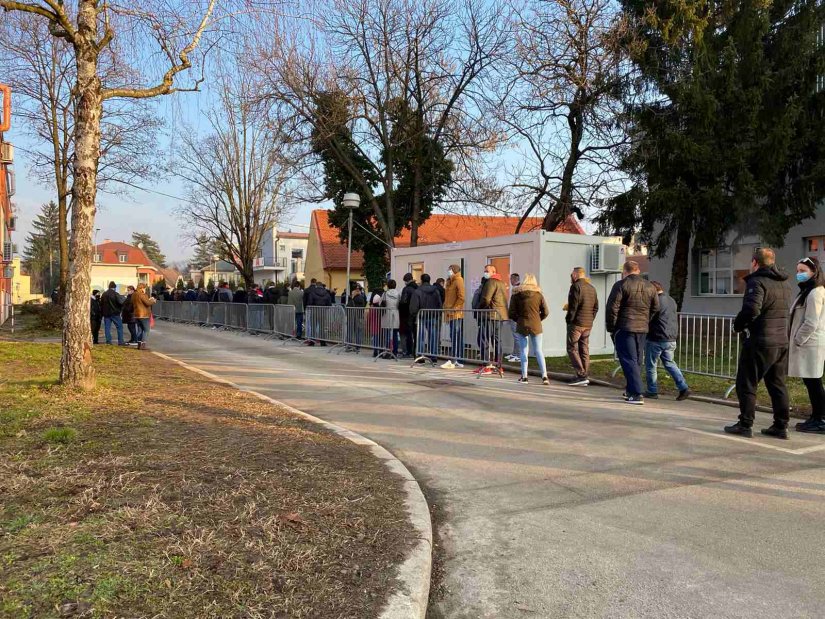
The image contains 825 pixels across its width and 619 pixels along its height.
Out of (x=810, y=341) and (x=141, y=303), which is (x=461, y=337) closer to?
(x=810, y=341)

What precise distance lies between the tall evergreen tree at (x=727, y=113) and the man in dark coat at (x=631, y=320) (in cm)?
1024

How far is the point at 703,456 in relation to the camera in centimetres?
575

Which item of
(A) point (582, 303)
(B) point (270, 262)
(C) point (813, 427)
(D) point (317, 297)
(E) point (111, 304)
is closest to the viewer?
(C) point (813, 427)

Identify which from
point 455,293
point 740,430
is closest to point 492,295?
point 455,293

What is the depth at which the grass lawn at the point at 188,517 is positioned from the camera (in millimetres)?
2848

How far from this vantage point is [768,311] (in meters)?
6.32

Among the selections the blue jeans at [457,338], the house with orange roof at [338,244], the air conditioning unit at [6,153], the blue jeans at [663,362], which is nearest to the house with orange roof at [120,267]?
the house with orange roof at [338,244]

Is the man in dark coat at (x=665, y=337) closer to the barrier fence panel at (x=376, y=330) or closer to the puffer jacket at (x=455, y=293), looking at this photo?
the puffer jacket at (x=455, y=293)

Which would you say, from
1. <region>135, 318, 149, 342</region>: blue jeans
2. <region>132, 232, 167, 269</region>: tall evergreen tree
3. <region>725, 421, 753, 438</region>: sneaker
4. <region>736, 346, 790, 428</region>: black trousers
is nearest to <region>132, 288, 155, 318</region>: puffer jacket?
<region>135, 318, 149, 342</region>: blue jeans

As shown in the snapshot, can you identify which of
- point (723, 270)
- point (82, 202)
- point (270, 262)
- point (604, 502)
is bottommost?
point (604, 502)

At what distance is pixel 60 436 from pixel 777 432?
687 cm

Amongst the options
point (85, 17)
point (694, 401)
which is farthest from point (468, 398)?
point (85, 17)

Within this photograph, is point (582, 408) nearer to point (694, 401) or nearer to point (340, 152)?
point (694, 401)

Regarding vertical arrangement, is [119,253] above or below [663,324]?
above
